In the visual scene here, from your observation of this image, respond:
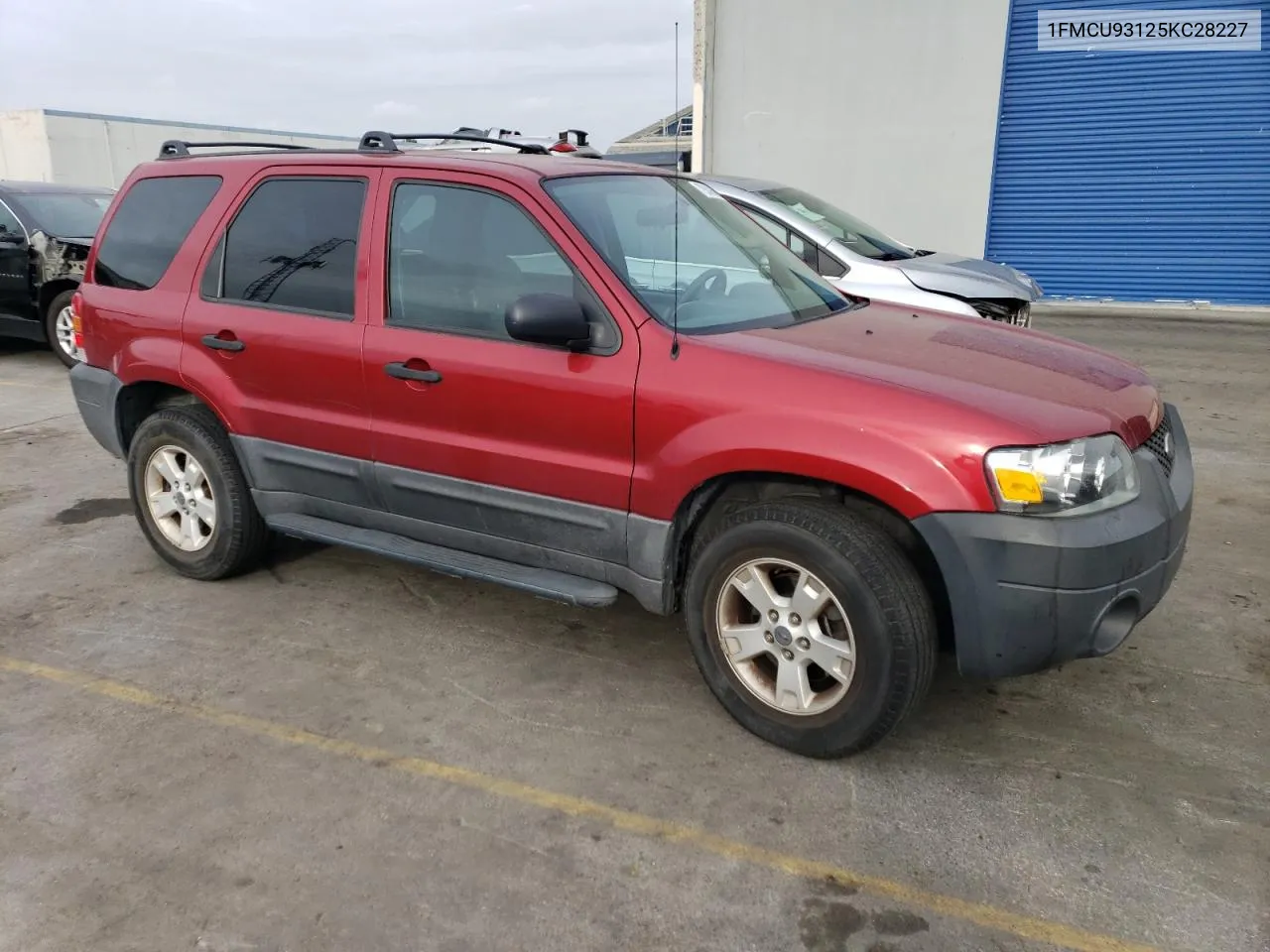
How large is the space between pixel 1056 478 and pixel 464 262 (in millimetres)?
2140

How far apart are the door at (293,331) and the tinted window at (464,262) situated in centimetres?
19

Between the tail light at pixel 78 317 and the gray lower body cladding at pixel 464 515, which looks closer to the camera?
the gray lower body cladding at pixel 464 515

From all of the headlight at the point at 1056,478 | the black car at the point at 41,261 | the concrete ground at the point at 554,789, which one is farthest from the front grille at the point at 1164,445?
the black car at the point at 41,261

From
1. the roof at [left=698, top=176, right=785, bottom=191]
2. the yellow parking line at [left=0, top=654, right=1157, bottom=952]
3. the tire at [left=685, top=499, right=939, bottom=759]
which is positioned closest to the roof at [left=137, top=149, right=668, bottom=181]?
the tire at [left=685, top=499, right=939, bottom=759]

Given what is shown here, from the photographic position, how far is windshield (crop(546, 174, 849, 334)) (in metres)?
3.39

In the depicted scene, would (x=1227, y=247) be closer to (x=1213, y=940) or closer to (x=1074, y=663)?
(x=1074, y=663)

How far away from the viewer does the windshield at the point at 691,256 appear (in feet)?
11.1

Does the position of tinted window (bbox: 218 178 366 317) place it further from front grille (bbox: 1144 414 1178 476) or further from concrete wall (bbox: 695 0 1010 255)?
concrete wall (bbox: 695 0 1010 255)

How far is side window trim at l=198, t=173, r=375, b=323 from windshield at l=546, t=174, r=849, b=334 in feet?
2.59

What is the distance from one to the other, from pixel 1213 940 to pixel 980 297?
229 inches

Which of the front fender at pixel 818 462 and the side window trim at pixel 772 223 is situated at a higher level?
the side window trim at pixel 772 223

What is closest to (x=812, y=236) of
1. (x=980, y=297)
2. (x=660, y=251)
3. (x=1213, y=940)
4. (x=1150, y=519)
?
(x=980, y=297)

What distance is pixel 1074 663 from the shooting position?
370cm

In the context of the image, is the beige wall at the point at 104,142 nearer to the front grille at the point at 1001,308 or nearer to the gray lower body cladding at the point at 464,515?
the front grille at the point at 1001,308
